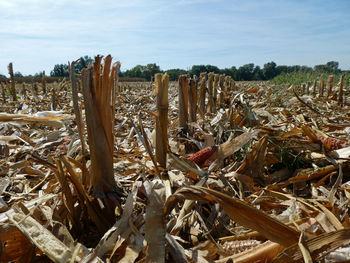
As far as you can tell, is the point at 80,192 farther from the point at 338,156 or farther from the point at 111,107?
the point at 338,156

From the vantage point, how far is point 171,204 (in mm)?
848

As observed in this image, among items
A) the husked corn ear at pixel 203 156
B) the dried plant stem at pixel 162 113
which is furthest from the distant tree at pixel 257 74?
the dried plant stem at pixel 162 113

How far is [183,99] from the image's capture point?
7.30 feet

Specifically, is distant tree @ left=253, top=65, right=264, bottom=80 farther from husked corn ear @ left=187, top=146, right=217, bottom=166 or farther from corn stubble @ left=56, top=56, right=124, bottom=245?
corn stubble @ left=56, top=56, right=124, bottom=245

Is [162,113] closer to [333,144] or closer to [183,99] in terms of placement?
[183,99]

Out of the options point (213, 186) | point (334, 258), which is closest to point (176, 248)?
point (334, 258)

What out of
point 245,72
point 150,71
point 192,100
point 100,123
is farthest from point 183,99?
point 245,72

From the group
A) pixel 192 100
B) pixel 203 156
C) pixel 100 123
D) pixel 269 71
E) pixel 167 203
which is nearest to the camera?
pixel 167 203

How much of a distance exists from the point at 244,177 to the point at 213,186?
0.57 ft

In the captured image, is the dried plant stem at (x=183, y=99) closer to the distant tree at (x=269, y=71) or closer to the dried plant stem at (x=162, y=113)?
the dried plant stem at (x=162, y=113)

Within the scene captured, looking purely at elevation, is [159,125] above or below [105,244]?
above

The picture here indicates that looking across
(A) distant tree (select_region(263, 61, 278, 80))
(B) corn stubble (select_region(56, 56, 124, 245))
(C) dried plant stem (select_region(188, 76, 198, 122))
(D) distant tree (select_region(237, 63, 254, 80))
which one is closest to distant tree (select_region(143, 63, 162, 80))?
(D) distant tree (select_region(237, 63, 254, 80))

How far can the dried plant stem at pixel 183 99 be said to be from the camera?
2.19m

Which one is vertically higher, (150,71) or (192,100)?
(150,71)
